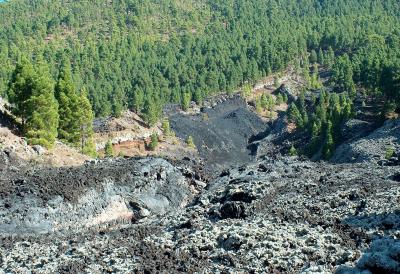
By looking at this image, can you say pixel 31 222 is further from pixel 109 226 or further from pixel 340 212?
pixel 340 212

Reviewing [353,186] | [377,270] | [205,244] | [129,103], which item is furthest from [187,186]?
[129,103]

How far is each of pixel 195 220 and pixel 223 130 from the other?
8001 cm

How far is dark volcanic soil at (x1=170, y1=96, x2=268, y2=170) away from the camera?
359 ft

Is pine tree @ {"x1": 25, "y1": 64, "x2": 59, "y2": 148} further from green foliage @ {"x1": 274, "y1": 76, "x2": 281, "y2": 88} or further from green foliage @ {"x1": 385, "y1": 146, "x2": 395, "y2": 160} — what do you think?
green foliage @ {"x1": 274, "y1": 76, "x2": 281, "y2": 88}

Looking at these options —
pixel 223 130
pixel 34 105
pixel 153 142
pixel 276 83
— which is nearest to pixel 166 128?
pixel 153 142

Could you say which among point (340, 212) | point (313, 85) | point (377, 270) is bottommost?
point (313, 85)

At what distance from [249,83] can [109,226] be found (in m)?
111

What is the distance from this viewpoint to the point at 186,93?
444 ft

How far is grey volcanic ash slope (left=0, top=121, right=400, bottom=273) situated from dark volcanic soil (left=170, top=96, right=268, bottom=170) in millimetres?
47848

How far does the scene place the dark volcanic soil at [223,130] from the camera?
109312 mm

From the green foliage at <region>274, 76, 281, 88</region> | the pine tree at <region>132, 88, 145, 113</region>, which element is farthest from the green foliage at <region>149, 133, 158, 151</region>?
the green foliage at <region>274, 76, 281, 88</region>

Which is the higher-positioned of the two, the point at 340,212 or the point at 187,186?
the point at 340,212

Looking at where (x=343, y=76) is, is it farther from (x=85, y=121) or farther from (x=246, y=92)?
(x=85, y=121)

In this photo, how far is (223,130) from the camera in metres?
121
